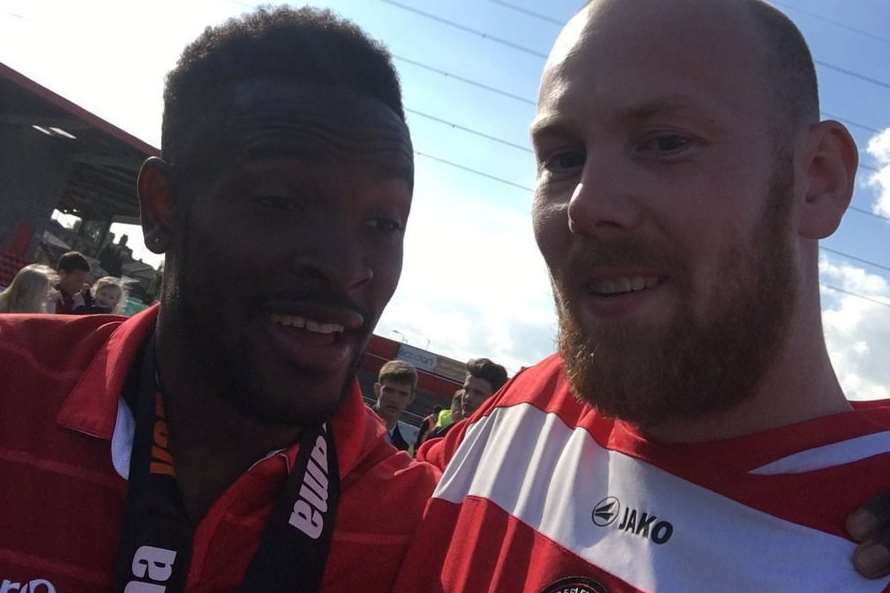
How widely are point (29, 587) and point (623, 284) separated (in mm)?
1312

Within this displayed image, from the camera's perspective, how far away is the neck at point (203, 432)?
5.49 feet

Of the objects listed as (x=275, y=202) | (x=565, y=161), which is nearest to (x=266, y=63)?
(x=275, y=202)

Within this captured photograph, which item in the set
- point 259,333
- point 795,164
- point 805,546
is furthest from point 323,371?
point 795,164

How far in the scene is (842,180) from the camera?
1685 millimetres

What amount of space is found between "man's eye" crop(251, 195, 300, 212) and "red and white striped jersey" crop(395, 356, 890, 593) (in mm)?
799

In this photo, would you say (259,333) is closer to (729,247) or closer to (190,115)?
(190,115)

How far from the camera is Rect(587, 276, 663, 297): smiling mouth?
1.53 m

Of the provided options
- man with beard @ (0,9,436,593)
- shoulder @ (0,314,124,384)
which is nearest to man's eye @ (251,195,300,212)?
man with beard @ (0,9,436,593)

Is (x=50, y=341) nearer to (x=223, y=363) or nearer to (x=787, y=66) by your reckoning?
(x=223, y=363)

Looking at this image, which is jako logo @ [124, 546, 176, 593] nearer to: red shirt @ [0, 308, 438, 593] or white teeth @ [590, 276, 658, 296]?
red shirt @ [0, 308, 438, 593]

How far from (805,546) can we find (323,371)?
1.03 m

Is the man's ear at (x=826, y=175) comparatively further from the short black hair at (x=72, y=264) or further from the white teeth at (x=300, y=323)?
the short black hair at (x=72, y=264)

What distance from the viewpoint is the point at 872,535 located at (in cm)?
128

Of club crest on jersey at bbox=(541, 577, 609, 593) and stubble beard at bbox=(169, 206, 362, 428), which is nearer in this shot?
club crest on jersey at bbox=(541, 577, 609, 593)
